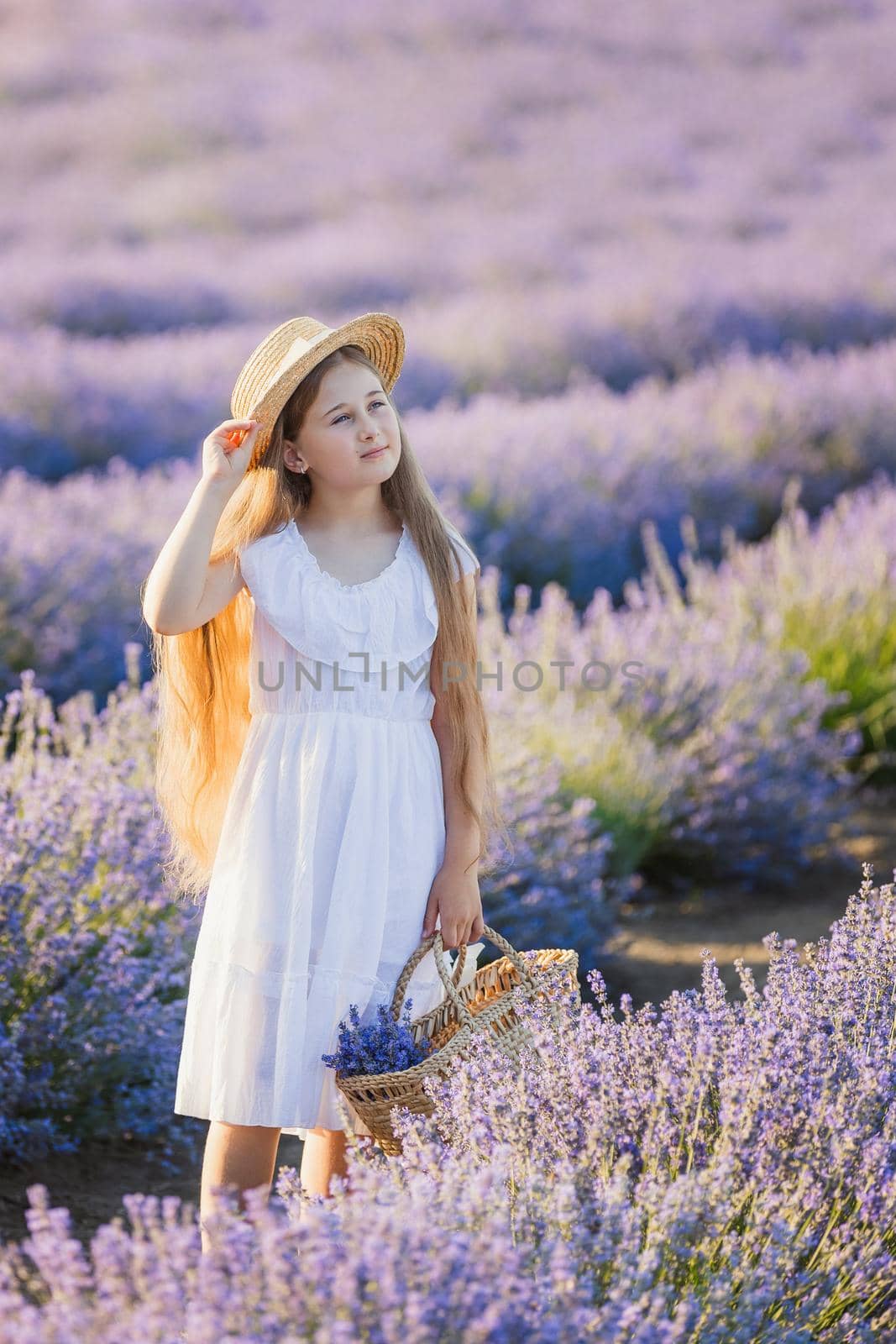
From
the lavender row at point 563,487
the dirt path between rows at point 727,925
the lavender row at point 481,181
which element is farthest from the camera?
the lavender row at point 481,181

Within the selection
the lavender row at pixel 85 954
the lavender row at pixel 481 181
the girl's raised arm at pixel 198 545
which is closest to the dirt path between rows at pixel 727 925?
the lavender row at pixel 85 954

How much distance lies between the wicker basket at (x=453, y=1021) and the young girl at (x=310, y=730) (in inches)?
1.6

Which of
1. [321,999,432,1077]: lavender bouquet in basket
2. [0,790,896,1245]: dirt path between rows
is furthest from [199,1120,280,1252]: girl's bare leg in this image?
[0,790,896,1245]: dirt path between rows

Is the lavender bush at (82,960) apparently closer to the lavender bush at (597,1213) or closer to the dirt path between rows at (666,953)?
the dirt path between rows at (666,953)

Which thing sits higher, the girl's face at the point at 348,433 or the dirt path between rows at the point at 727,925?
the girl's face at the point at 348,433

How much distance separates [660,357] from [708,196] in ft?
3.14

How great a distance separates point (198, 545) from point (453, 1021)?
731mm

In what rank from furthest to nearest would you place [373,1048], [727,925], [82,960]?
1. [727,925]
2. [82,960]
3. [373,1048]

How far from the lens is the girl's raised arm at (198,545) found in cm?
175

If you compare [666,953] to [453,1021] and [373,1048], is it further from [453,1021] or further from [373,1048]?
[373,1048]

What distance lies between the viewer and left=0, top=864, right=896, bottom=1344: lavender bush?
1002mm

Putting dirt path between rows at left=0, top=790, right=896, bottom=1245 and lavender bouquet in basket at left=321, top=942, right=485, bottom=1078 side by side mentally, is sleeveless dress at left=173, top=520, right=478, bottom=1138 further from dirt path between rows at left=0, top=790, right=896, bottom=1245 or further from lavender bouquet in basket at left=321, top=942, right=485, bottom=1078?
dirt path between rows at left=0, top=790, right=896, bottom=1245

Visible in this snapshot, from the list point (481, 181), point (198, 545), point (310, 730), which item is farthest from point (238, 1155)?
point (481, 181)

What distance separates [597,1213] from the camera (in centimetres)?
124
